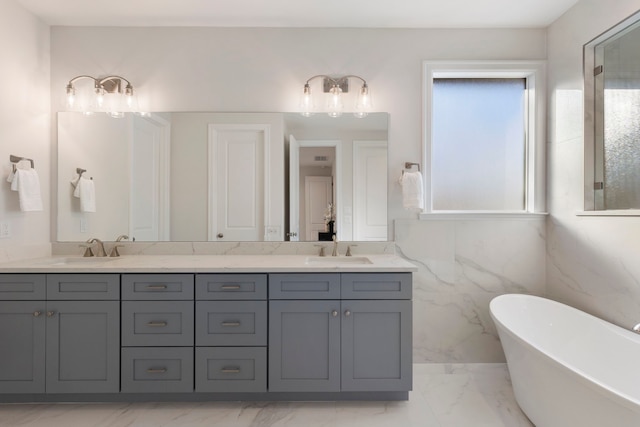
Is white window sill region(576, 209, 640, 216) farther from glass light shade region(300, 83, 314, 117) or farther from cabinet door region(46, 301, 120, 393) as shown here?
→ cabinet door region(46, 301, 120, 393)

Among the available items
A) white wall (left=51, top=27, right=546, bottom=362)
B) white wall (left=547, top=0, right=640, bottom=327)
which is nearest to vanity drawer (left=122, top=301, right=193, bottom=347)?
white wall (left=51, top=27, right=546, bottom=362)

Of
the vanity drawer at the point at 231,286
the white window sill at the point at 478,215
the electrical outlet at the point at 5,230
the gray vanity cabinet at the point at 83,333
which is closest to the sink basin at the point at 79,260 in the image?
the electrical outlet at the point at 5,230

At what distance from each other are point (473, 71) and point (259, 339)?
2.44m

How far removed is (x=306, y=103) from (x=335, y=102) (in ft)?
0.71

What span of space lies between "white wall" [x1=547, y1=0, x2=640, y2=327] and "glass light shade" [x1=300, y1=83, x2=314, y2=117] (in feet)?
5.85

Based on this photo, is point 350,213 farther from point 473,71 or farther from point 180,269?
point 473,71

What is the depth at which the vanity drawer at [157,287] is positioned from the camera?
2.02m

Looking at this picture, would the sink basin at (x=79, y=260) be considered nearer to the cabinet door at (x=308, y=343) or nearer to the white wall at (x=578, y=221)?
the cabinet door at (x=308, y=343)

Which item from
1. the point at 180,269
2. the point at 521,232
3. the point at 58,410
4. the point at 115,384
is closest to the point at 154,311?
the point at 180,269

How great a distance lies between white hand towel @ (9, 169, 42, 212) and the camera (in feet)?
7.14

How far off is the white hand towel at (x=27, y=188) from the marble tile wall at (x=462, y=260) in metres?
2.49

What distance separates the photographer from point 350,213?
255 centimetres

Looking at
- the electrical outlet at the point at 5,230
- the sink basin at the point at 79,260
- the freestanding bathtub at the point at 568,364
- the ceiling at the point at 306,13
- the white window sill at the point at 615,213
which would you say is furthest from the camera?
the sink basin at the point at 79,260

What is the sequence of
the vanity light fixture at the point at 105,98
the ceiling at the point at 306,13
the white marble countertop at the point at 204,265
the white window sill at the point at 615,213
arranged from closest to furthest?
the white window sill at the point at 615,213 → the white marble countertop at the point at 204,265 → the ceiling at the point at 306,13 → the vanity light fixture at the point at 105,98
